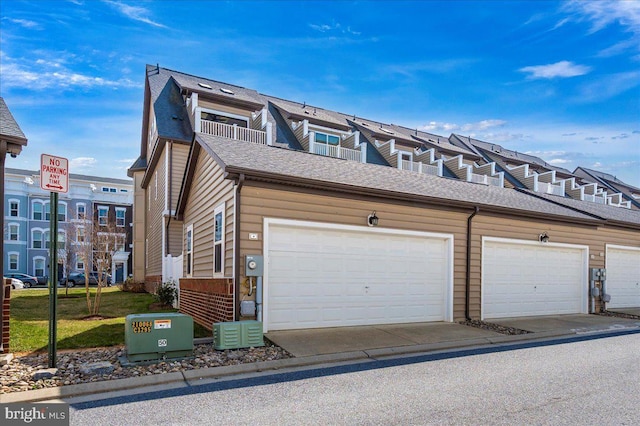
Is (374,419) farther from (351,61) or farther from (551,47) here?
(551,47)

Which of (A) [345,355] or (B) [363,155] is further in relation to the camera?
(B) [363,155]

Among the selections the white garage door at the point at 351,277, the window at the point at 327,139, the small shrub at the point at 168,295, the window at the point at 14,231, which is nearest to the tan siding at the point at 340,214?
the white garage door at the point at 351,277

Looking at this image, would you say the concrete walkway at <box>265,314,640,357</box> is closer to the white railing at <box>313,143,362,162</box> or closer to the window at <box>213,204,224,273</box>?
the window at <box>213,204,224,273</box>

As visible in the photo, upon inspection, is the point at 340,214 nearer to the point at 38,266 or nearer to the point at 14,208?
the point at 14,208

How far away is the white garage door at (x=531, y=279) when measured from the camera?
41.7 feet

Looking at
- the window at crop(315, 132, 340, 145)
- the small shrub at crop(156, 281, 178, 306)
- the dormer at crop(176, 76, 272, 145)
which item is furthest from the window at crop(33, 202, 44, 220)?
the small shrub at crop(156, 281, 178, 306)

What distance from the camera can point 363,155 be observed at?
24344 mm

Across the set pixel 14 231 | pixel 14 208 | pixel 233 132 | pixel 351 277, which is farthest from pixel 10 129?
pixel 14 231

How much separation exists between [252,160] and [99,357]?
4.93 meters

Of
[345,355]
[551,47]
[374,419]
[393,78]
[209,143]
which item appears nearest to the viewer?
[374,419]

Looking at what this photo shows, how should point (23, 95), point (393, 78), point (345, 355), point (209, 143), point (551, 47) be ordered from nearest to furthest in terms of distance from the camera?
point (345, 355)
point (209, 143)
point (23, 95)
point (551, 47)
point (393, 78)

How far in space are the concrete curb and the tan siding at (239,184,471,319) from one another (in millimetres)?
2200

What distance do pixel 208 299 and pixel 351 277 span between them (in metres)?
3.35

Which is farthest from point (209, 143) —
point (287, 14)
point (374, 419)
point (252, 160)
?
point (374, 419)
